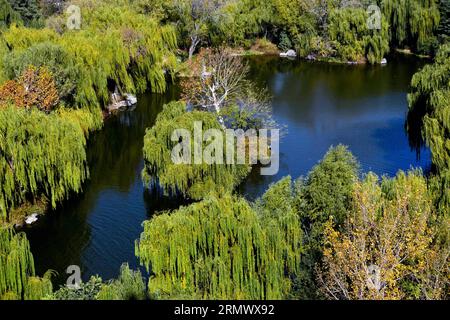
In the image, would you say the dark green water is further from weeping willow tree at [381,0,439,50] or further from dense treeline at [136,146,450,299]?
dense treeline at [136,146,450,299]

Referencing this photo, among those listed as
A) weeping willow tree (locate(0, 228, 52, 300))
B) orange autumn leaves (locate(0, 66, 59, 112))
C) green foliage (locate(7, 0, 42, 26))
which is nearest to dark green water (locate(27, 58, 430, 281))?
orange autumn leaves (locate(0, 66, 59, 112))

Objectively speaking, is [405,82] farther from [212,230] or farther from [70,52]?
[212,230]

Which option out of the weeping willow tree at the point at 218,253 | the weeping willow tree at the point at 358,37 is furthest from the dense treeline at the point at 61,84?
the weeping willow tree at the point at 358,37

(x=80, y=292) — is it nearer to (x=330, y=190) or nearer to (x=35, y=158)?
(x=330, y=190)

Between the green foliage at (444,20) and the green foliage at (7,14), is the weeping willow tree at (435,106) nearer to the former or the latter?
the green foliage at (444,20)

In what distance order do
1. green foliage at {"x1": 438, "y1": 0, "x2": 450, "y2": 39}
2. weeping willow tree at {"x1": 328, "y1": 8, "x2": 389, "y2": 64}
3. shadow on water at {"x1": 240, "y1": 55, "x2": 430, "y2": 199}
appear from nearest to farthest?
shadow on water at {"x1": 240, "y1": 55, "x2": 430, "y2": 199} < weeping willow tree at {"x1": 328, "y1": 8, "x2": 389, "y2": 64} < green foliage at {"x1": 438, "y1": 0, "x2": 450, "y2": 39}

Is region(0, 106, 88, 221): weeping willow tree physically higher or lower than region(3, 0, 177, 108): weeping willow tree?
lower

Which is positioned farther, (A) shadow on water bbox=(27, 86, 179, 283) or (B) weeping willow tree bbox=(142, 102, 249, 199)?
(B) weeping willow tree bbox=(142, 102, 249, 199)

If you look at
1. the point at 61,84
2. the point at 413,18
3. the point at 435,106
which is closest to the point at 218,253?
the point at 435,106
